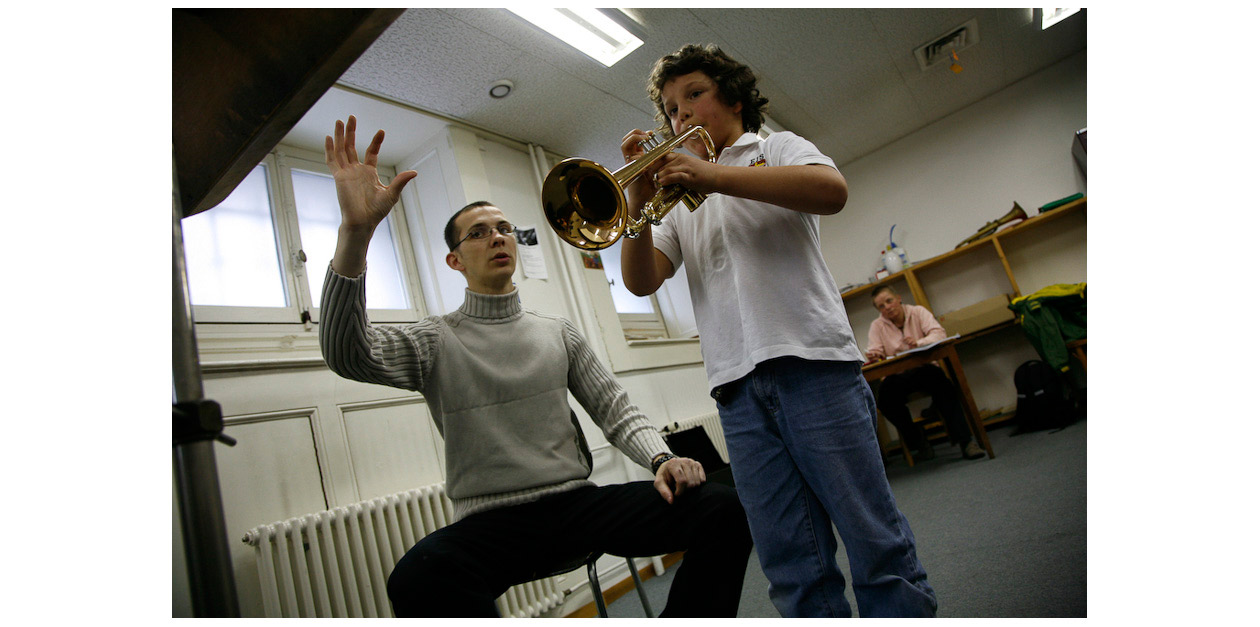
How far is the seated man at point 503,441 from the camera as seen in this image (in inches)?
39.7

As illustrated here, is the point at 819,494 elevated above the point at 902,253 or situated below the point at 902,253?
below

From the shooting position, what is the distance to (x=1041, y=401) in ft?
13.4

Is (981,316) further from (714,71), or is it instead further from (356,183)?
(356,183)

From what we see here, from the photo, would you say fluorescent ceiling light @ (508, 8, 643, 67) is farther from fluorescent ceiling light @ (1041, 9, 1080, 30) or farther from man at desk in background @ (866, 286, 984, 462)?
fluorescent ceiling light @ (1041, 9, 1080, 30)

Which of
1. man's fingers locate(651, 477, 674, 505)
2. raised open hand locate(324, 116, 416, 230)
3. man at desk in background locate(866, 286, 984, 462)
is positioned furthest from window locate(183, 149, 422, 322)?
man at desk in background locate(866, 286, 984, 462)

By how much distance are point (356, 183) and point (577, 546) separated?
78cm

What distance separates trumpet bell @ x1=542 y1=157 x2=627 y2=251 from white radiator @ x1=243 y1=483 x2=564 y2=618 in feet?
4.57

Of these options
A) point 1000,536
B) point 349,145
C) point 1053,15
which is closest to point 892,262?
point 1053,15

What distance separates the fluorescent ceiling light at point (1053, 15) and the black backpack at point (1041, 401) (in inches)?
87.5

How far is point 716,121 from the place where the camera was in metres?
1.26

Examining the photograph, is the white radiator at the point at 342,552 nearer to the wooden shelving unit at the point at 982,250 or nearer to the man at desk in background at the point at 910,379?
the man at desk in background at the point at 910,379

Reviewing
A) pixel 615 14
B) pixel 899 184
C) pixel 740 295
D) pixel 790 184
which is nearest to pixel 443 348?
pixel 740 295

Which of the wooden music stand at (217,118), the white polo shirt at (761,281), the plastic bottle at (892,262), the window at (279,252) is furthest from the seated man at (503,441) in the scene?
the plastic bottle at (892,262)

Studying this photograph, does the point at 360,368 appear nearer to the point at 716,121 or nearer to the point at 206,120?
the point at 206,120
